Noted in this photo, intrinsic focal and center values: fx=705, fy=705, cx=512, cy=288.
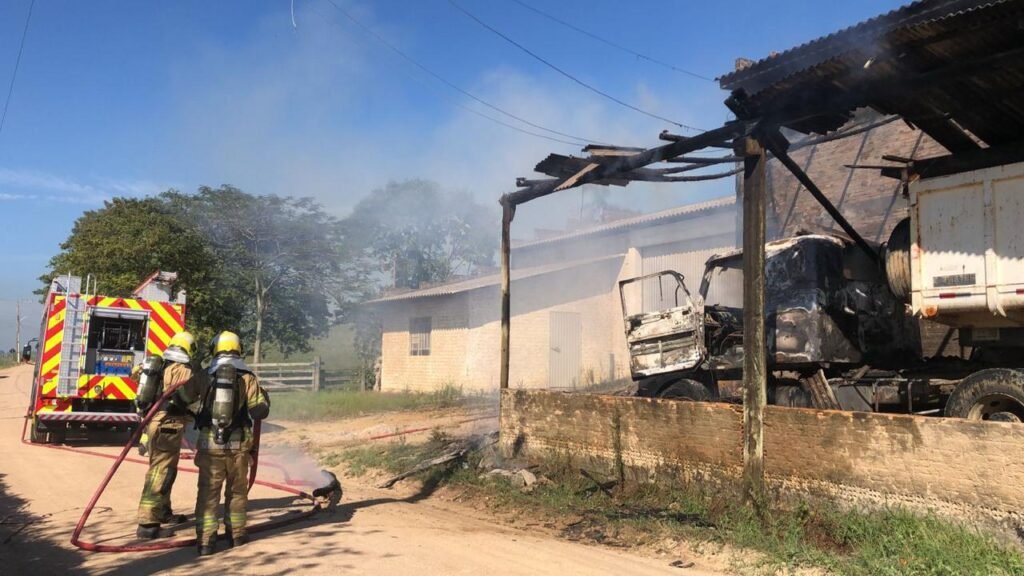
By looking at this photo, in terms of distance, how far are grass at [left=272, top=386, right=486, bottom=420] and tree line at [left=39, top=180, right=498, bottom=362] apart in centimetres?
260

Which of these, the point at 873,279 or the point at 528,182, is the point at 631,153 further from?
the point at 873,279

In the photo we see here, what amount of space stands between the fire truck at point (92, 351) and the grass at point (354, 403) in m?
5.10

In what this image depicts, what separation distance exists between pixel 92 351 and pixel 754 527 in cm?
1043

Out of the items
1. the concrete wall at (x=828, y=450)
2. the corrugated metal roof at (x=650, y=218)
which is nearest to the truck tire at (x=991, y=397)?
the concrete wall at (x=828, y=450)

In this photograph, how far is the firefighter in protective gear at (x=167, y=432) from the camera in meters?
5.68

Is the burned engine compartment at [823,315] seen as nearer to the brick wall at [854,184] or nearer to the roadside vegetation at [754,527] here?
the roadside vegetation at [754,527]

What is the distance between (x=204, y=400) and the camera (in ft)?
18.5

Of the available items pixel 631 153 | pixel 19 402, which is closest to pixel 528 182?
pixel 631 153

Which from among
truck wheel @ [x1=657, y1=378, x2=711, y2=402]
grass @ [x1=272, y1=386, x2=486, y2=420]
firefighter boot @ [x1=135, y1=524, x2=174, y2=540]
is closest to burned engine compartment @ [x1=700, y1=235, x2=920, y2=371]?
truck wheel @ [x1=657, y1=378, x2=711, y2=402]

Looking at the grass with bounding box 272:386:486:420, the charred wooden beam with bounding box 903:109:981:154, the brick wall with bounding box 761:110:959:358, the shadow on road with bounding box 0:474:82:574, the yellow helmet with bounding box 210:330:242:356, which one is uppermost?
the brick wall with bounding box 761:110:959:358

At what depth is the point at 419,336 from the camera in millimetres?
22469

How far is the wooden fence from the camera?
22.1 metres

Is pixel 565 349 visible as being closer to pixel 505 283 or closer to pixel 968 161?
pixel 505 283

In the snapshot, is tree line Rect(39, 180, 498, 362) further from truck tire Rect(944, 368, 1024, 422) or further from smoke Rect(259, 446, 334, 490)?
truck tire Rect(944, 368, 1024, 422)
